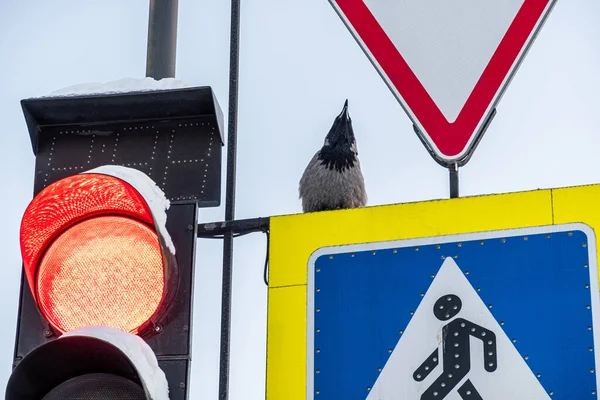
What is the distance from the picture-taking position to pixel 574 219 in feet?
→ 7.89

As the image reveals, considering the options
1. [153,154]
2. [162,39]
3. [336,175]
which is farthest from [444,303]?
[336,175]

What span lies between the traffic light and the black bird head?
130 inches

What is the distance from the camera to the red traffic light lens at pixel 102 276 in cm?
211

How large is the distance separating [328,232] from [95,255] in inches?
26.5

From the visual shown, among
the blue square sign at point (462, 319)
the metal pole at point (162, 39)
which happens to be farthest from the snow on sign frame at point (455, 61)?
the metal pole at point (162, 39)

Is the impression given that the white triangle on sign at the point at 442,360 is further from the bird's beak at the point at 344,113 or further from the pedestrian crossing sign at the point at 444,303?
the bird's beak at the point at 344,113

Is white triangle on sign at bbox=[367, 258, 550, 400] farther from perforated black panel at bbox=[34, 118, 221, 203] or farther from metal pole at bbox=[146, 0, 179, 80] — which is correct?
metal pole at bbox=[146, 0, 179, 80]

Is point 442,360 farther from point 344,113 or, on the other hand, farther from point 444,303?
point 344,113

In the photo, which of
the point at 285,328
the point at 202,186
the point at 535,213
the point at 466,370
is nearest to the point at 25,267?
the point at 202,186

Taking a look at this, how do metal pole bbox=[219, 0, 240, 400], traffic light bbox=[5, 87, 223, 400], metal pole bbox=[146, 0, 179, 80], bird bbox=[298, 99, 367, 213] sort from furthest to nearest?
bird bbox=[298, 99, 367, 213] < metal pole bbox=[146, 0, 179, 80] < metal pole bbox=[219, 0, 240, 400] < traffic light bbox=[5, 87, 223, 400]

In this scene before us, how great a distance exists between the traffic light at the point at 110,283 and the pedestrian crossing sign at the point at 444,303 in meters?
0.38

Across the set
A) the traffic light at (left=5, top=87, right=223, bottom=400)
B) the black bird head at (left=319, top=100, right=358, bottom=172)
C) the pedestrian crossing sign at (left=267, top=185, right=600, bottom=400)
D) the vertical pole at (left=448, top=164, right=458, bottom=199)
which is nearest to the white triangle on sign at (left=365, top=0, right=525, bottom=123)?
the vertical pole at (left=448, top=164, right=458, bottom=199)

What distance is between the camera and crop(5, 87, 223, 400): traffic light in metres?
2.03

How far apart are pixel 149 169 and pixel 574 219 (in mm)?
879
